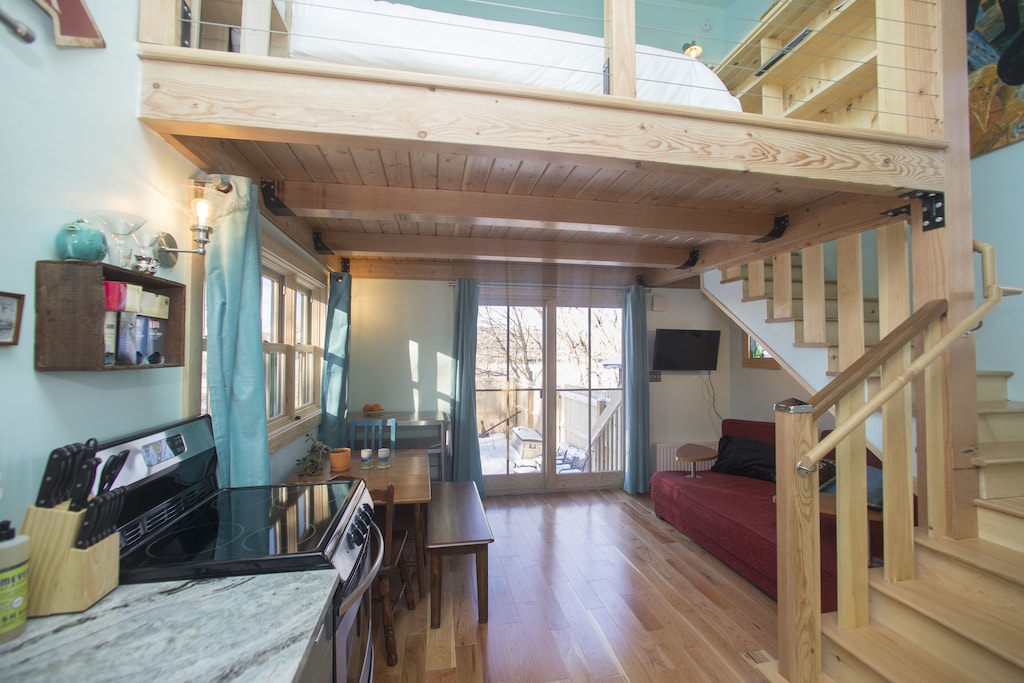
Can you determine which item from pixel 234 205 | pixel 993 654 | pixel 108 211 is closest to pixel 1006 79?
pixel 993 654

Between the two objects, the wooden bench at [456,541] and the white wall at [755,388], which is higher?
the white wall at [755,388]

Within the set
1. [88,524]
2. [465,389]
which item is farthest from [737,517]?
[88,524]

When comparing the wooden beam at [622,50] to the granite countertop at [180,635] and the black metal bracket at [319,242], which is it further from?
the black metal bracket at [319,242]

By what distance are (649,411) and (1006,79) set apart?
11.2 feet

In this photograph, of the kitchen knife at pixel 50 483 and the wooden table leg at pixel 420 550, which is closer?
the kitchen knife at pixel 50 483

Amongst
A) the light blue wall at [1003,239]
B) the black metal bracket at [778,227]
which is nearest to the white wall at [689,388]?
the black metal bracket at [778,227]

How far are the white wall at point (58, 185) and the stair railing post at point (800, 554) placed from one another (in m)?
2.18

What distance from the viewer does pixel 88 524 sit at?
847 millimetres

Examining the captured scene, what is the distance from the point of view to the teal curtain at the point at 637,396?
4371 millimetres

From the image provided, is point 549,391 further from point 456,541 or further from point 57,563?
point 57,563

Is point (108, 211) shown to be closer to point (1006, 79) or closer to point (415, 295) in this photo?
point (415, 295)

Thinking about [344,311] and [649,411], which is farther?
[649,411]

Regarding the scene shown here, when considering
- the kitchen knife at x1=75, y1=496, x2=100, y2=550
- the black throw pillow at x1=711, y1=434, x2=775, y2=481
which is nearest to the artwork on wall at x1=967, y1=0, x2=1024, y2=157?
the black throw pillow at x1=711, y1=434, x2=775, y2=481

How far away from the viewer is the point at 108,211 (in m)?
1.09
